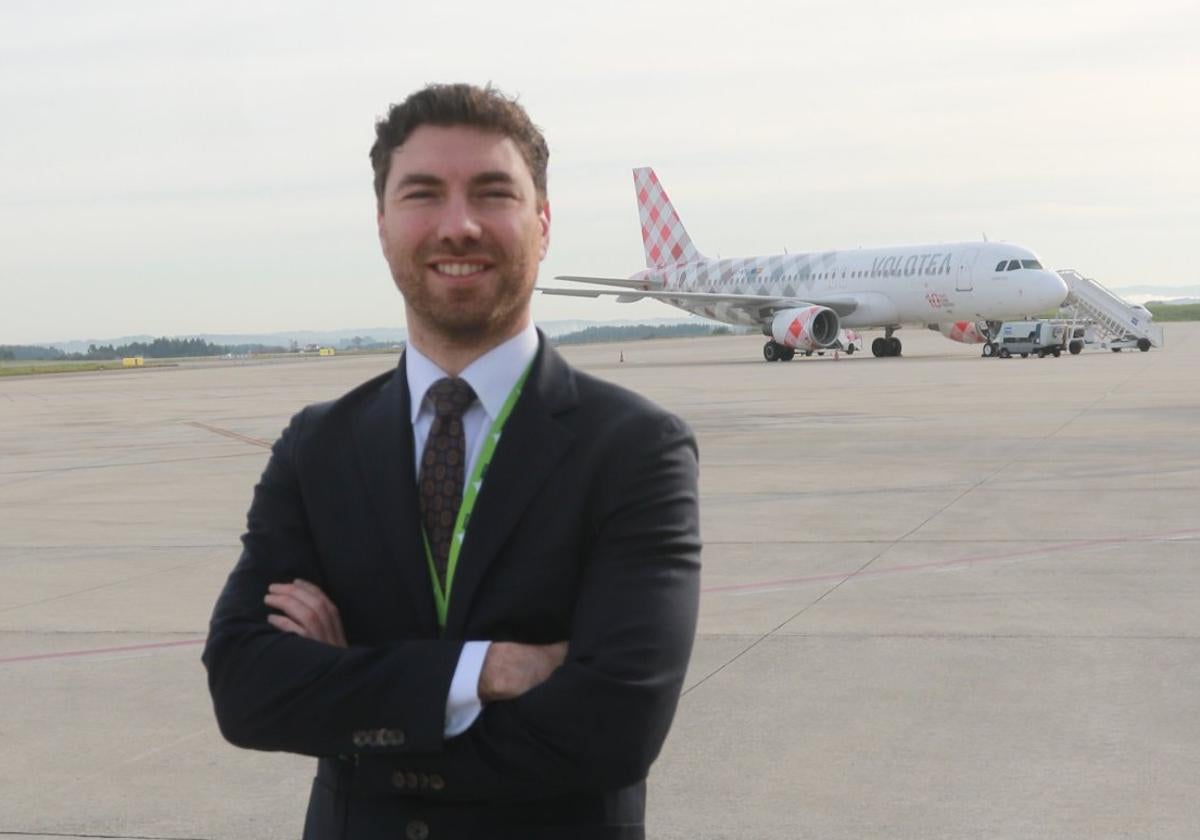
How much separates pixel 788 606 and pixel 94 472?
11537mm

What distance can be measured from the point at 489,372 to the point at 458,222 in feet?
0.80

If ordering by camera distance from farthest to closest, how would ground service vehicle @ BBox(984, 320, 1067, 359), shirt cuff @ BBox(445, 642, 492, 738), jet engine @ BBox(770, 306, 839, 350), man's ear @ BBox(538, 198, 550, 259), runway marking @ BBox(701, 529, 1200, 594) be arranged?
ground service vehicle @ BBox(984, 320, 1067, 359)
jet engine @ BBox(770, 306, 839, 350)
runway marking @ BBox(701, 529, 1200, 594)
man's ear @ BBox(538, 198, 550, 259)
shirt cuff @ BBox(445, 642, 492, 738)

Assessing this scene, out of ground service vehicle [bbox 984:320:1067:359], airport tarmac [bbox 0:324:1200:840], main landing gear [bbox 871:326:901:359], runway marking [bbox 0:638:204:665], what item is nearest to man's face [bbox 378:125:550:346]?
airport tarmac [bbox 0:324:1200:840]

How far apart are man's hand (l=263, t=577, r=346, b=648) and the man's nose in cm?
60

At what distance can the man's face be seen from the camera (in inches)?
94.1

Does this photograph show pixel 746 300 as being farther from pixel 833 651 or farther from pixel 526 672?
pixel 526 672

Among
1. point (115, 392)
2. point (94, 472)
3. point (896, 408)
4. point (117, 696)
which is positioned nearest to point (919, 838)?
point (117, 696)

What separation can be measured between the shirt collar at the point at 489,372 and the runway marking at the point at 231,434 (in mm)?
17848

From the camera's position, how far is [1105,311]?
52.1 metres

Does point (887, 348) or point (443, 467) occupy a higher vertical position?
point (443, 467)

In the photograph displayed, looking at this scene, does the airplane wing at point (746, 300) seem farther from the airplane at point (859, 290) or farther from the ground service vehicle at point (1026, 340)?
the ground service vehicle at point (1026, 340)

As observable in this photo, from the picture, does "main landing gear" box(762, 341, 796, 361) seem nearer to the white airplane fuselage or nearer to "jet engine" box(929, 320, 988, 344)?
the white airplane fuselage

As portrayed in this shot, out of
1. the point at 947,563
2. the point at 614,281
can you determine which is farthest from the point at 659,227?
the point at 947,563

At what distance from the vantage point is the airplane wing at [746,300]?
155ft
